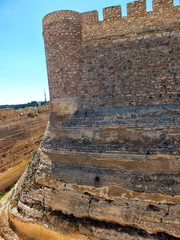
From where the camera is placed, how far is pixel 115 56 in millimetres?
4902

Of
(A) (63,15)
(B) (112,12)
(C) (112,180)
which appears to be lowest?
(C) (112,180)

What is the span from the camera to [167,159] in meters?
3.95

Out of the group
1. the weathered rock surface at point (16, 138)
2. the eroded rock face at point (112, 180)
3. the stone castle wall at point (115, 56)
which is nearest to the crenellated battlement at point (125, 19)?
the stone castle wall at point (115, 56)

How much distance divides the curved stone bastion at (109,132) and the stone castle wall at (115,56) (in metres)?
0.03

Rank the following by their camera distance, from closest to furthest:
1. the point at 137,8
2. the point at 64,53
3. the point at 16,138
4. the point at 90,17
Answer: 1. the point at 137,8
2. the point at 90,17
3. the point at 64,53
4. the point at 16,138

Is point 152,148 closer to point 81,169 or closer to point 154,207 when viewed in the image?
point 154,207

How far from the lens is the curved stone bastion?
13.1 feet

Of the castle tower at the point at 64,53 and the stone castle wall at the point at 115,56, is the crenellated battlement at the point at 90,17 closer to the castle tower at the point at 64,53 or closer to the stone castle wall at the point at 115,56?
the stone castle wall at the point at 115,56

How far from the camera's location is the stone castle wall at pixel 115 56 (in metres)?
4.44

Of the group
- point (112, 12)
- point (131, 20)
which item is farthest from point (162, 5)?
point (112, 12)

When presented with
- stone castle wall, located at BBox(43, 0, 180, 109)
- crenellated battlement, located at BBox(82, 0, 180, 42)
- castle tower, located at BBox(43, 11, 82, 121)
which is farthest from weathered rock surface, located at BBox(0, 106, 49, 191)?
crenellated battlement, located at BBox(82, 0, 180, 42)

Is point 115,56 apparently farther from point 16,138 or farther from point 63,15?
point 16,138

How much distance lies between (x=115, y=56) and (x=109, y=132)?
242cm

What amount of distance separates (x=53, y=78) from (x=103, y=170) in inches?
139
